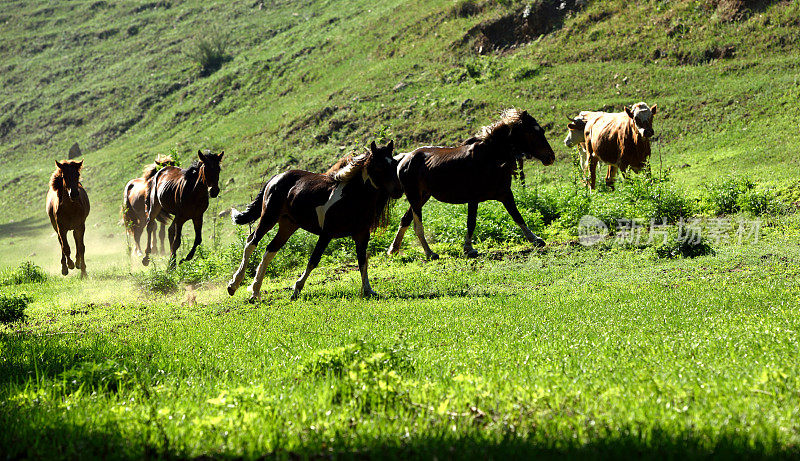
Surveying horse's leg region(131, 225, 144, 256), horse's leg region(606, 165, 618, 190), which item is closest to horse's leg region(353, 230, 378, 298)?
horse's leg region(606, 165, 618, 190)

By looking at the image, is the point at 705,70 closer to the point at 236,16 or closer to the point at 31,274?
the point at 31,274

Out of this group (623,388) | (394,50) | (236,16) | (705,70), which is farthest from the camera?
(236,16)

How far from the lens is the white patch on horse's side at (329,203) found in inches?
434

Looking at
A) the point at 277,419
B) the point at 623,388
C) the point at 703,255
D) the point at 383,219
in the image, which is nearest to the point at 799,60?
the point at 703,255

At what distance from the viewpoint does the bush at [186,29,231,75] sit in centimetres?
5881

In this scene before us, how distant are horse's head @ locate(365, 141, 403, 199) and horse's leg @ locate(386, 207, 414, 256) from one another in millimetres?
4385

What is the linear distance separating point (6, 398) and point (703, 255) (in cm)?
1055

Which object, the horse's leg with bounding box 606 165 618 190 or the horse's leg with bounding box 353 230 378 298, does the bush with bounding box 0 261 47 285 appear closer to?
the horse's leg with bounding box 353 230 378 298

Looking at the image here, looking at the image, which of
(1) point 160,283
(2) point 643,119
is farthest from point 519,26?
(1) point 160,283

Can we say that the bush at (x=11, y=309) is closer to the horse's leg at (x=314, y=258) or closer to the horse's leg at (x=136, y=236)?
the horse's leg at (x=314, y=258)

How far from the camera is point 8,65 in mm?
77125

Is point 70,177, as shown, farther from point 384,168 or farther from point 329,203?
point 384,168

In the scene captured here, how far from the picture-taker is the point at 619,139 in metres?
17.9

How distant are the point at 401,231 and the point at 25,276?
32.3 feet
